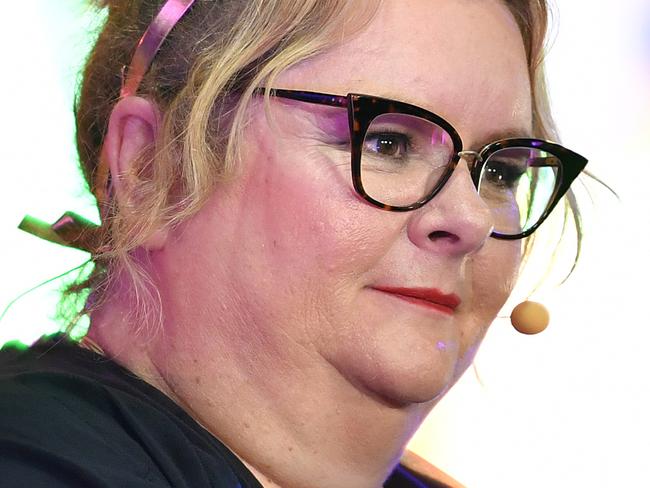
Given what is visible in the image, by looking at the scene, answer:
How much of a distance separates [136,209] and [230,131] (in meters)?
0.15

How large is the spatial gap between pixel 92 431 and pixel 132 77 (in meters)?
0.52

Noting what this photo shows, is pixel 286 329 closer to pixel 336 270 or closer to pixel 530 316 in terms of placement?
pixel 336 270

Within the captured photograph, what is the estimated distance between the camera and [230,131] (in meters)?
1.12

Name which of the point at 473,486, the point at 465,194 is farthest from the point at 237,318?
the point at 473,486

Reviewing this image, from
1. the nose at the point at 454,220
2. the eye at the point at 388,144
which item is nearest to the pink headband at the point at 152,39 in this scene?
the eye at the point at 388,144

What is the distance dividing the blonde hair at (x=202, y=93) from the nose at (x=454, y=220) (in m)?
0.23

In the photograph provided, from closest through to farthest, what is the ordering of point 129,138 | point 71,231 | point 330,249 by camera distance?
point 330,249, point 129,138, point 71,231

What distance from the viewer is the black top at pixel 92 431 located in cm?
82

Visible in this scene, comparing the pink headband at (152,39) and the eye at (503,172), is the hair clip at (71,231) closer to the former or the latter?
the pink headband at (152,39)

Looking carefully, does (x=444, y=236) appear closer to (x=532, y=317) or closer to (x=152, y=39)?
(x=532, y=317)

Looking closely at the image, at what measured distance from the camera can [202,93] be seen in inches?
44.0

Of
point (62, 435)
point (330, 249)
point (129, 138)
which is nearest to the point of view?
point (62, 435)

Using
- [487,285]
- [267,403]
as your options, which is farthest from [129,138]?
[487,285]

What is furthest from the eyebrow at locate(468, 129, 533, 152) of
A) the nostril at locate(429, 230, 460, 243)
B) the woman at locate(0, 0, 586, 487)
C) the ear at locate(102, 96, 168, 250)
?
the ear at locate(102, 96, 168, 250)
